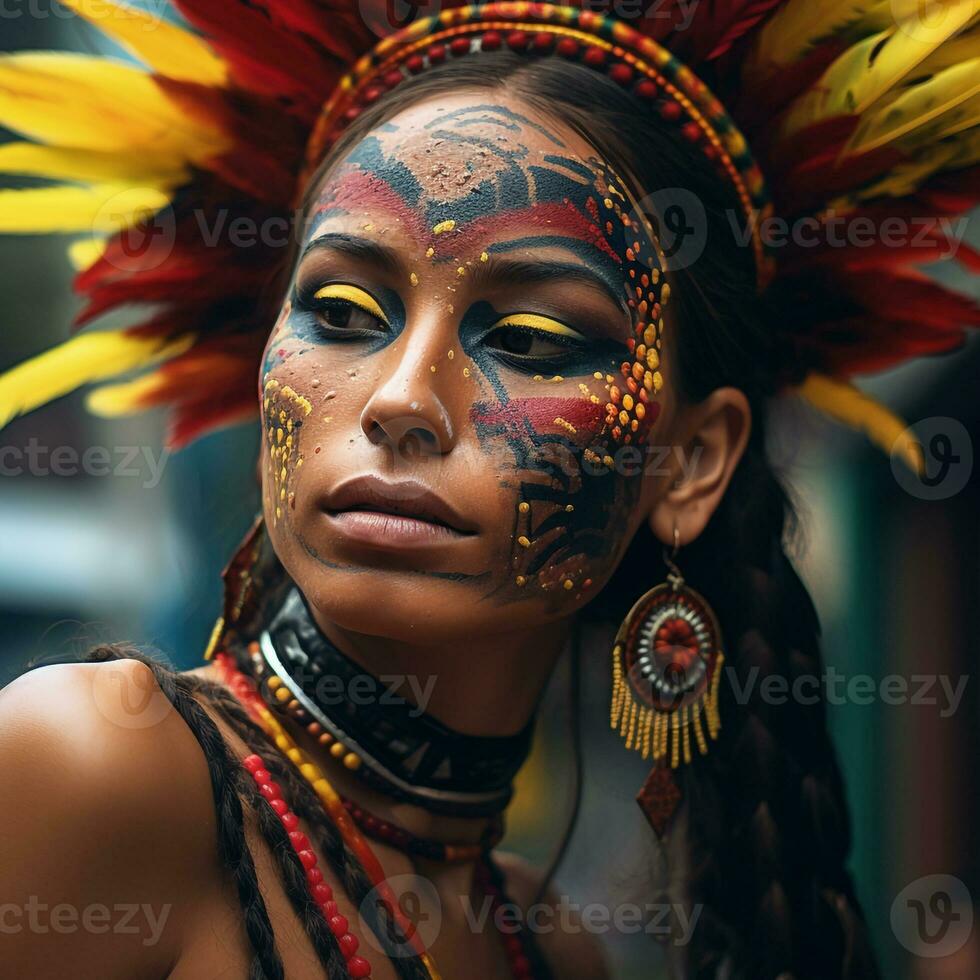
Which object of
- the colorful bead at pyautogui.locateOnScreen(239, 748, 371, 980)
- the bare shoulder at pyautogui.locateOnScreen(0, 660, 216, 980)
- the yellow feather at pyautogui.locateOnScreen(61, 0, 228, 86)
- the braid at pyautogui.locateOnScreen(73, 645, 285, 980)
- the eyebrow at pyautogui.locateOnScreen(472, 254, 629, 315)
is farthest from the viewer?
the yellow feather at pyautogui.locateOnScreen(61, 0, 228, 86)

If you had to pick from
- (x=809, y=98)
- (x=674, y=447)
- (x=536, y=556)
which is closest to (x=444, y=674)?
(x=536, y=556)

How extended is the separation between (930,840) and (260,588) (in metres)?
3.98

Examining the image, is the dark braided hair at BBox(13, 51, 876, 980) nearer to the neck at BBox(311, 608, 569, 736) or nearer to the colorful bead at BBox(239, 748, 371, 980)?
the neck at BBox(311, 608, 569, 736)

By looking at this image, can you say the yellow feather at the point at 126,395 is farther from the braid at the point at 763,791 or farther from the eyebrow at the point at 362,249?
the braid at the point at 763,791

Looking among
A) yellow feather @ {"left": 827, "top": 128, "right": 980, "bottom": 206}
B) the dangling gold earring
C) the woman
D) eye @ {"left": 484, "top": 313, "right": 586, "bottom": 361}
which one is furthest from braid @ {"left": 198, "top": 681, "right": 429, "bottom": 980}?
yellow feather @ {"left": 827, "top": 128, "right": 980, "bottom": 206}

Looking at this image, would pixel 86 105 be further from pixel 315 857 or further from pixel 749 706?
pixel 749 706

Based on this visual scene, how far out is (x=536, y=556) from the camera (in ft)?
6.44

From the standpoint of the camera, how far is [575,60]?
2.28 m

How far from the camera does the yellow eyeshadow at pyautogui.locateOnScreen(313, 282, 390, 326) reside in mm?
2014

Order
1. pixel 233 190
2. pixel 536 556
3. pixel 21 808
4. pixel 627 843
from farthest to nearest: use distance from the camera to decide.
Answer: pixel 627 843 → pixel 233 190 → pixel 536 556 → pixel 21 808

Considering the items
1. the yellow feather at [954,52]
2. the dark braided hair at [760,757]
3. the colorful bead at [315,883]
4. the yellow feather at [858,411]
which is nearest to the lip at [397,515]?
the colorful bead at [315,883]

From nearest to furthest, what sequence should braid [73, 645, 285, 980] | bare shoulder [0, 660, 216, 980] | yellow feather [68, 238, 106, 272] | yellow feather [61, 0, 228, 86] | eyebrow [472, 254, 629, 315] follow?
bare shoulder [0, 660, 216, 980] → braid [73, 645, 285, 980] → eyebrow [472, 254, 629, 315] → yellow feather [61, 0, 228, 86] → yellow feather [68, 238, 106, 272]

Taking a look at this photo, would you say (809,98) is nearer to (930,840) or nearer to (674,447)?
(674,447)

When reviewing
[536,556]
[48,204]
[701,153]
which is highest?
[701,153]
